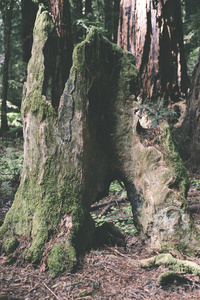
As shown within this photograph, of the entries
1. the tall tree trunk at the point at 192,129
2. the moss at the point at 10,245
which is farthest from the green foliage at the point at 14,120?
the moss at the point at 10,245

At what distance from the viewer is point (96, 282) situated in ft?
7.82

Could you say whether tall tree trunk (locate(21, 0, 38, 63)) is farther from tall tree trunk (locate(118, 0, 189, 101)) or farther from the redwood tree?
tall tree trunk (locate(118, 0, 189, 101))

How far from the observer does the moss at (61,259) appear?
252 centimetres

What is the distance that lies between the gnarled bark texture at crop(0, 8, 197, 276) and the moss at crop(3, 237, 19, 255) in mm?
11

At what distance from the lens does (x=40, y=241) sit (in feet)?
8.98

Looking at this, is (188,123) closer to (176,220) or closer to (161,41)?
(161,41)

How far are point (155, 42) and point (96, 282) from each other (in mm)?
6391

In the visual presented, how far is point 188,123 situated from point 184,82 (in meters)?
1.81

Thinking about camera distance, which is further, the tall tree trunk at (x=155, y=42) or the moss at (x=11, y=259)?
the tall tree trunk at (x=155, y=42)

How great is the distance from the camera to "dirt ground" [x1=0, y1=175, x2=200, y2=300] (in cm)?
224

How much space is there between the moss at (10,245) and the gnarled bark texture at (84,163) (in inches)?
0.4

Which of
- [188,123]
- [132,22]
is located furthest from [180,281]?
[132,22]

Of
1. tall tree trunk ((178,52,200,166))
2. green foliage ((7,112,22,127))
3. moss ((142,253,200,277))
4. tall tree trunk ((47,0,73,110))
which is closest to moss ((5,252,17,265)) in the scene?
moss ((142,253,200,277))

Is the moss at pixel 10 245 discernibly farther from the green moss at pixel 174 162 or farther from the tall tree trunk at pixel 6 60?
the tall tree trunk at pixel 6 60
